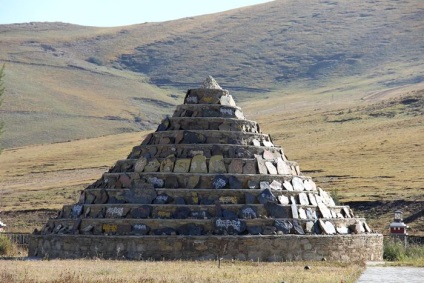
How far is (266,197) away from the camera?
31875mm

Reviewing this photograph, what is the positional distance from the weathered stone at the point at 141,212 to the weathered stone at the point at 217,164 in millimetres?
2342

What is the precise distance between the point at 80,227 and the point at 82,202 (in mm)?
1637

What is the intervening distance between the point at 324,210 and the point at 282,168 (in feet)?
6.18

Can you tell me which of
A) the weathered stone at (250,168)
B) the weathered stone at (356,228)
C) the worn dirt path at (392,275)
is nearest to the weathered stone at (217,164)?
the weathered stone at (250,168)

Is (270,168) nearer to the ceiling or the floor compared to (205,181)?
nearer to the ceiling

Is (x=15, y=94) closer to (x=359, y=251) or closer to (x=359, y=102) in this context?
(x=359, y=102)

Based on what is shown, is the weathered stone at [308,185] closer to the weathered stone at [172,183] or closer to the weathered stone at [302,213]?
the weathered stone at [302,213]

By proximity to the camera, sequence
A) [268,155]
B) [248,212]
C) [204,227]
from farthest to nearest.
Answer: [268,155], [248,212], [204,227]

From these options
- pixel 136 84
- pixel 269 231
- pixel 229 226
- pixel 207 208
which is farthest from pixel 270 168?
pixel 136 84

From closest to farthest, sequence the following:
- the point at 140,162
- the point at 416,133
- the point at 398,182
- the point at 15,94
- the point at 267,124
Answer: the point at 140,162 → the point at 398,182 → the point at 416,133 → the point at 267,124 → the point at 15,94

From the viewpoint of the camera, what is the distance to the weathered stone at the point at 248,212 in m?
31.5

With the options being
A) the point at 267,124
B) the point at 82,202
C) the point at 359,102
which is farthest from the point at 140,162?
the point at 359,102

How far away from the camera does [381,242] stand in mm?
34125

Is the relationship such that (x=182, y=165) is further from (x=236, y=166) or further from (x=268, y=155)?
(x=268, y=155)
